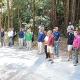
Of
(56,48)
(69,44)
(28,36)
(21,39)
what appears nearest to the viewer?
(69,44)

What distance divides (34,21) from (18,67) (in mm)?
16523

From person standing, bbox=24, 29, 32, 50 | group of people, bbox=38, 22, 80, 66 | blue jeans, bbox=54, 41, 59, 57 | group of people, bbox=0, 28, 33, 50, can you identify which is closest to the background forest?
group of people, bbox=0, 28, 33, 50

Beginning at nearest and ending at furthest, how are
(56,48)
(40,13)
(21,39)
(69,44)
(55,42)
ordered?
(69,44) < (55,42) < (56,48) < (21,39) < (40,13)

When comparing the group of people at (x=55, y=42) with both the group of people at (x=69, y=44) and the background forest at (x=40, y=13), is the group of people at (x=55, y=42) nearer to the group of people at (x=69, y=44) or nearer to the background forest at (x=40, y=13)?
the group of people at (x=69, y=44)

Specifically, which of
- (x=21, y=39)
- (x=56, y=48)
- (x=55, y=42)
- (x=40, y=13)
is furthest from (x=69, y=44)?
(x=40, y=13)

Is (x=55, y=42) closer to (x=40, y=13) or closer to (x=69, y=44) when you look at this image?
(x=69, y=44)

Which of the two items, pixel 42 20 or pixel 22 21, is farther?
pixel 22 21

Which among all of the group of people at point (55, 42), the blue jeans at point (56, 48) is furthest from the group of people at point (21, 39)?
the blue jeans at point (56, 48)

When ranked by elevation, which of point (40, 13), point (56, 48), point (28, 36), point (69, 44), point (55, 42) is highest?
point (40, 13)

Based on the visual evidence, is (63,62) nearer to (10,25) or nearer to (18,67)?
(18,67)

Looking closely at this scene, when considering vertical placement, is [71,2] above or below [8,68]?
above

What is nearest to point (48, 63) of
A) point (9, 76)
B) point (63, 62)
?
point (63, 62)

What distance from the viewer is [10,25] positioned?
38.3 metres

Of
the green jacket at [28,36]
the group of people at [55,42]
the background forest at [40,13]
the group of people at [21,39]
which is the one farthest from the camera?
the background forest at [40,13]
